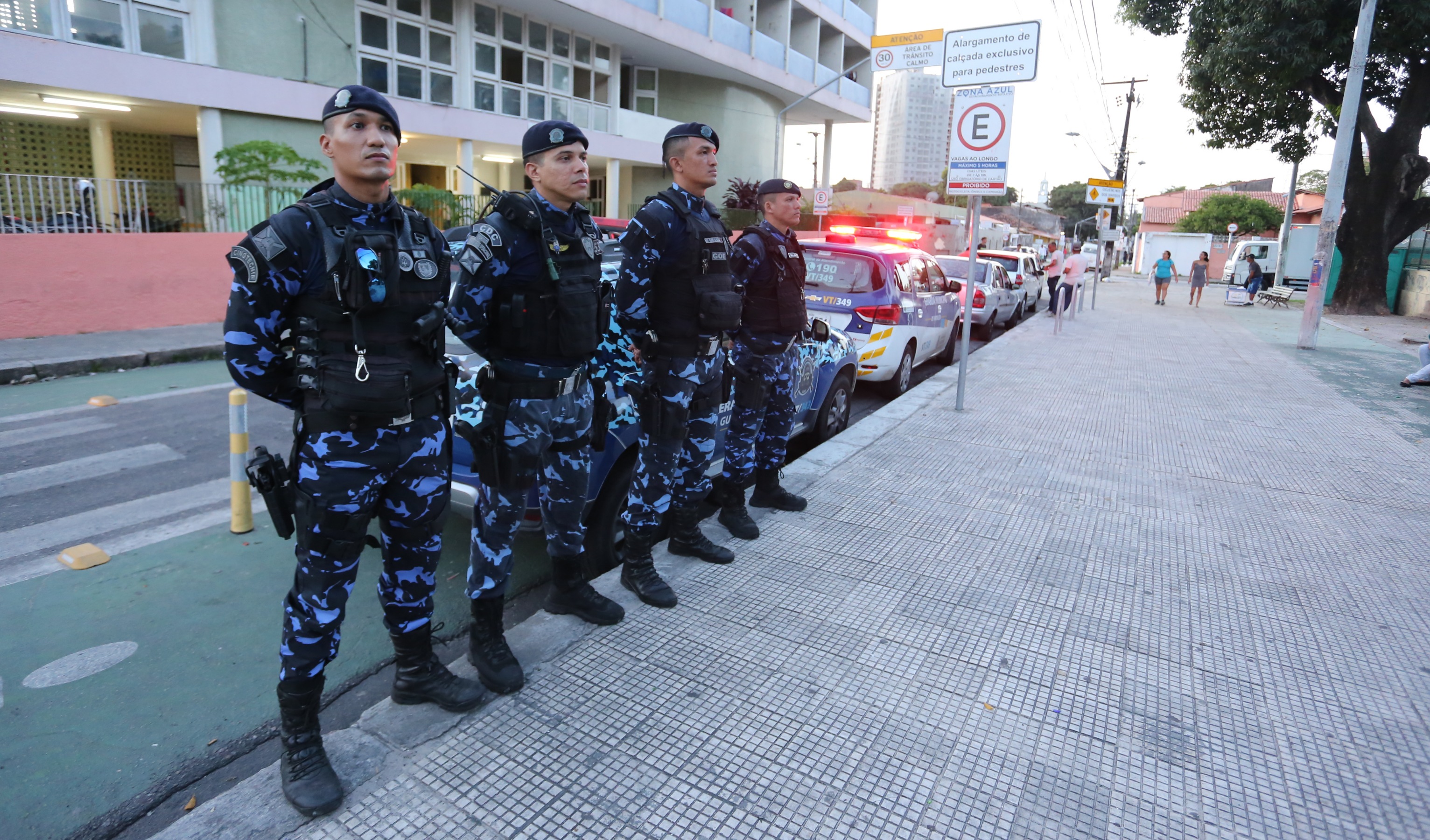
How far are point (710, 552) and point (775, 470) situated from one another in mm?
927

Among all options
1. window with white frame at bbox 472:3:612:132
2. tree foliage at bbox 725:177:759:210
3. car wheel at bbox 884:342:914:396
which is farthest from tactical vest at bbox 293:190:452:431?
tree foliage at bbox 725:177:759:210

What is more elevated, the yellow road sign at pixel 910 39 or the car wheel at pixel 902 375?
the yellow road sign at pixel 910 39

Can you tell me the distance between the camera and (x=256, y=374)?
2305 mm

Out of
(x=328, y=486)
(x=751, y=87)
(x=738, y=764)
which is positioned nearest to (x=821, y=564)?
(x=738, y=764)

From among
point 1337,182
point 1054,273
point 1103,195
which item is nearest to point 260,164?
point 1054,273

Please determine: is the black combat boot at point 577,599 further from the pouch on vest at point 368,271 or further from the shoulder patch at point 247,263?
the shoulder patch at point 247,263

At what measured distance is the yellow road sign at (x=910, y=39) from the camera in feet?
73.7

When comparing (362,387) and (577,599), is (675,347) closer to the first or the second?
(577,599)

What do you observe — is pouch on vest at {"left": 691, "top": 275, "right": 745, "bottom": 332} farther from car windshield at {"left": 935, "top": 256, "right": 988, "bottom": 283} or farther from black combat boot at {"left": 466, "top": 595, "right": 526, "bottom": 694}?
car windshield at {"left": 935, "top": 256, "right": 988, "bottom": 283}

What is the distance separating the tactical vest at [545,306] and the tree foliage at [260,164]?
12.3 m

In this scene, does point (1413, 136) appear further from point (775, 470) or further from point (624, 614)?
point (624, 614)

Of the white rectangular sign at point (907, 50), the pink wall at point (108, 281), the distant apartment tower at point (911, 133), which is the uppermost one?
the distant apartment tower at point (911, 133)

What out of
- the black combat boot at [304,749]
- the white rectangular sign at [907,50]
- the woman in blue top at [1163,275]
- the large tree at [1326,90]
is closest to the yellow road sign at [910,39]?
the white rectangular sign at [907,50]

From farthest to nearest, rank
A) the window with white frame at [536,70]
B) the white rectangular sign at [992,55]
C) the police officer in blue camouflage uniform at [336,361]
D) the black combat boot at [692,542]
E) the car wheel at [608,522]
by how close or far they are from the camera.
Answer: the window with white frame at [536,70] → the white rectangular sign at [992,55] → the black combat boot at [692,542] → the car wheel at [608,522] → the police officer in blue camouflage uniform at [336,361]
